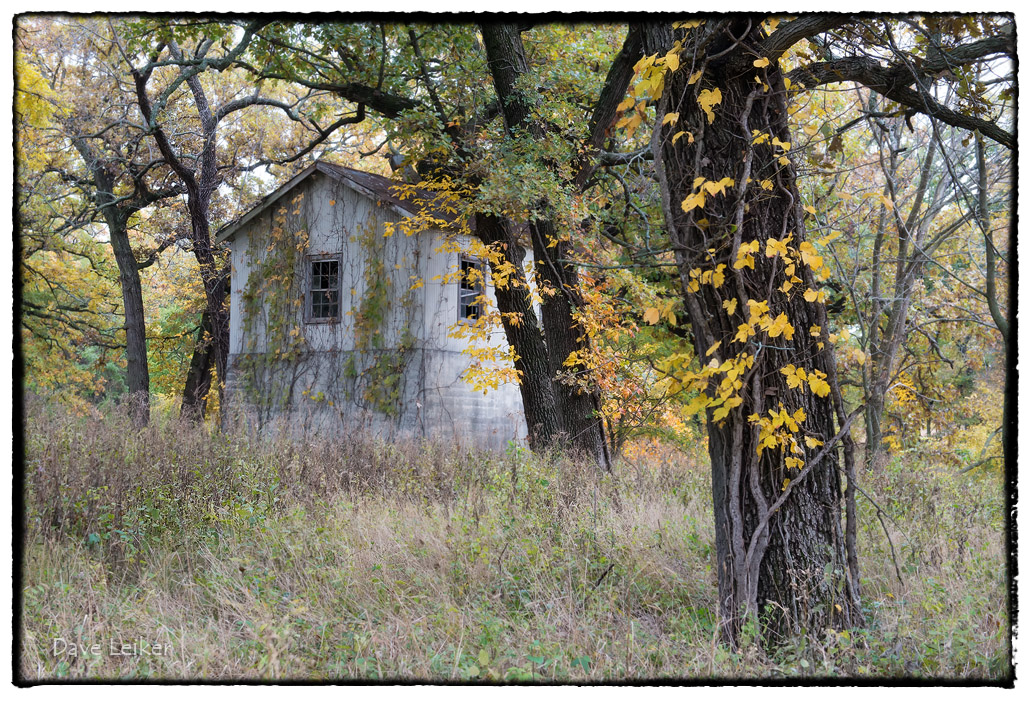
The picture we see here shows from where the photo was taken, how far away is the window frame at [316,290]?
14.7 meters

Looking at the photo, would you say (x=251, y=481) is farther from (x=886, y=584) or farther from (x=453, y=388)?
(x=453, y=388)

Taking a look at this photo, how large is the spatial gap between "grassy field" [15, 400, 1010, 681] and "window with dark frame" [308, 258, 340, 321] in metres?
8.15

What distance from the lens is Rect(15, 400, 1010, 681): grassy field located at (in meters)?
3.57

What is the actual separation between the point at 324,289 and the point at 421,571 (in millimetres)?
10897

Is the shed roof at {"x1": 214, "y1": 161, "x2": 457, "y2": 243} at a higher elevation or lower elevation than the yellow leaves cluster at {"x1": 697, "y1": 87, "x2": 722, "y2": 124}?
higher

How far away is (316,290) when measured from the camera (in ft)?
48.5

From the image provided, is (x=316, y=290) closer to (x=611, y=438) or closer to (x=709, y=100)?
(x=611, y=438)

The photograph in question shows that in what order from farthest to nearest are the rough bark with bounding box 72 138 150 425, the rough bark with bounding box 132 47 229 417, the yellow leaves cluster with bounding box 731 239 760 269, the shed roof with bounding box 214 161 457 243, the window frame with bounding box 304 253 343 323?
1. the window frame with bounding box 304 253 343 323
2. the rough bark with bounding box 72 138 150 425
3. the shed roof with bounding box 214 161 457 243
4. the rough bark with bounding box 132 47 229 417
5. the yellow leaves cluster with bounding box 731 239 760 269

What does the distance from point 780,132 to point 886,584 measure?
2.51 meters

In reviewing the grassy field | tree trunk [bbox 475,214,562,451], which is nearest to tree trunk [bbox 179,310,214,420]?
tree trunk [bbox 475,214,562,451]

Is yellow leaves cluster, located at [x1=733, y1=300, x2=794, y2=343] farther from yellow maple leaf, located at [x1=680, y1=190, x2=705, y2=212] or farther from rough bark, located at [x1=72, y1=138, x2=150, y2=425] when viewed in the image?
rough bark, located at [x1=72, y1=138, x2=150, y2=425]

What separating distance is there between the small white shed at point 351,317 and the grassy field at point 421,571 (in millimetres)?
7179

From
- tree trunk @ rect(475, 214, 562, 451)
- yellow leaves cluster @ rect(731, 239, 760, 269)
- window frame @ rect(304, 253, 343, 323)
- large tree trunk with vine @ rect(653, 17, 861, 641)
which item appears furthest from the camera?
window frame @ rect(304, 253, 343, 323)

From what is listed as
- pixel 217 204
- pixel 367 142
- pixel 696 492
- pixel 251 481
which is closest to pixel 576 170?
pixel 696 492
